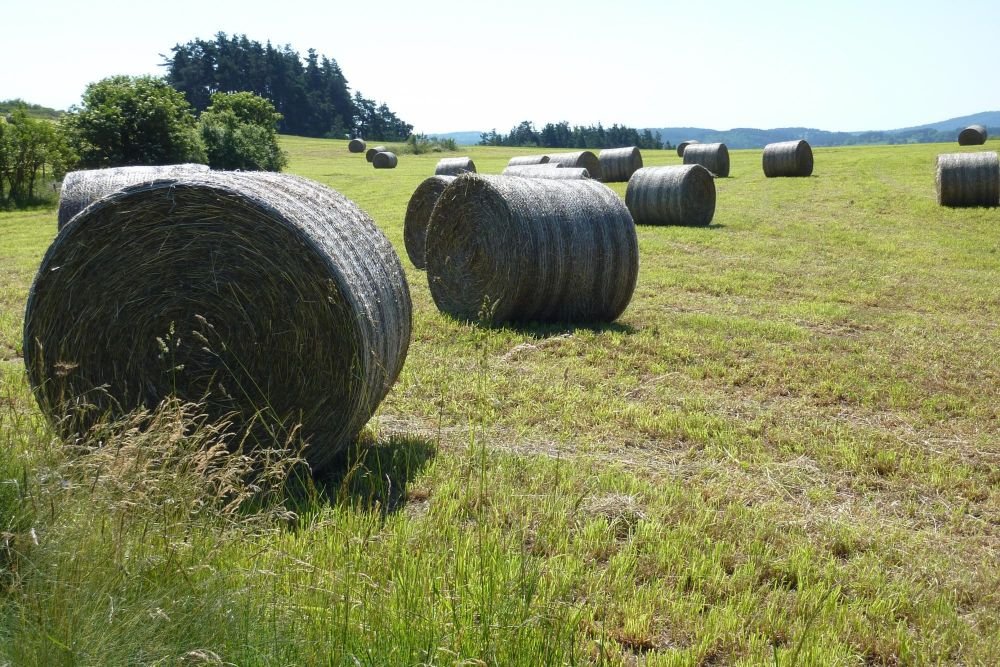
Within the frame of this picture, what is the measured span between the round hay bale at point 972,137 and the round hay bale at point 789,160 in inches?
662

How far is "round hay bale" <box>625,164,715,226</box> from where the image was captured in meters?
20.7

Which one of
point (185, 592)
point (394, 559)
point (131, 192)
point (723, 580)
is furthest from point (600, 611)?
point (131, 192)

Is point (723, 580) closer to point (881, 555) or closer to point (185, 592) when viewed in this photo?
point (881, 555)

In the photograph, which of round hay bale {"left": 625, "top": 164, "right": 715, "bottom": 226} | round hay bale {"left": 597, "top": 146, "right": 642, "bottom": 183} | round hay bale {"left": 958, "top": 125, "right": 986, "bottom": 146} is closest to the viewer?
round hay bale {"left": 625, "top": 164, "right": 715, "bottom": 226}

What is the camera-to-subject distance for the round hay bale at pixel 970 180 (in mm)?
22422

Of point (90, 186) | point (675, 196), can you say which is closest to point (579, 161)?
point (675, 196)

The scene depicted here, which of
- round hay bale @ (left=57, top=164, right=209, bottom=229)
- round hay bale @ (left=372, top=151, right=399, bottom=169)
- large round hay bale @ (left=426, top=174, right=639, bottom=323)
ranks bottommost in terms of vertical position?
large round hay bale @ (left=426, top=174, right=639, bottom=323)

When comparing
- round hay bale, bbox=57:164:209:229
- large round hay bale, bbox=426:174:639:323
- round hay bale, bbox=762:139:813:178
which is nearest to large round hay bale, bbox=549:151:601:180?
round hay bale, bbox=762:139:813:178

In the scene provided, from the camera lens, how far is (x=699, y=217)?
20828 mm

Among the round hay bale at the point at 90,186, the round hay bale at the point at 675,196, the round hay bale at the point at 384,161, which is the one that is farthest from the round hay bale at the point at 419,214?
the round hay bale at the point at 384,161

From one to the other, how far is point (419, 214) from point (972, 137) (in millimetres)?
41011

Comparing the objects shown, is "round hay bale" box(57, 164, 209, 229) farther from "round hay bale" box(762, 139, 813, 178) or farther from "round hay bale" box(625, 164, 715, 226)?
"round hay bale" box(762, 139, 813, 178)

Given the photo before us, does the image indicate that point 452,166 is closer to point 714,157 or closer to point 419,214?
point 714,157

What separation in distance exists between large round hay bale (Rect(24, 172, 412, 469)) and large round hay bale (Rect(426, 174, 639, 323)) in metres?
4.60
